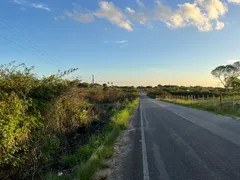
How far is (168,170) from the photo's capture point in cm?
548

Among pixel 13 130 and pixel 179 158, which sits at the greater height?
pixel 13 130

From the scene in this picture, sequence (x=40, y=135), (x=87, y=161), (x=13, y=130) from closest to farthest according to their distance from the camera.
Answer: (x=87, y=161) → (x=13, y=130) → (x=40, y=135)

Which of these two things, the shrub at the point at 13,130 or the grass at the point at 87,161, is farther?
the shrub at the point at 13,130

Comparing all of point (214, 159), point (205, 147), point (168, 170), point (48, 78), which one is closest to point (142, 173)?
point (168, 170)

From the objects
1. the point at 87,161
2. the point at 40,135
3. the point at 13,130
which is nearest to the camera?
the point at 87,161

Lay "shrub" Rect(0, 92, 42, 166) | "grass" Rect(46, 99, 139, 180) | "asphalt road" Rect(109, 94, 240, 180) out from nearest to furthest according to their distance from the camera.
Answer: "grass" Rect(46, 99, 139, 180) < "asphalt road" Rect(109, 94, 240, 180) < "shrub" Rect(0, 92, 42, 166)

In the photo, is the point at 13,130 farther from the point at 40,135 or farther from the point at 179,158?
the point at 179,158

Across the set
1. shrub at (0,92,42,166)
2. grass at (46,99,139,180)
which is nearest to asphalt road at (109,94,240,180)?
grass at (46,99,139,180)

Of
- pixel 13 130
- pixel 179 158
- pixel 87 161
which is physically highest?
pixel 13 130

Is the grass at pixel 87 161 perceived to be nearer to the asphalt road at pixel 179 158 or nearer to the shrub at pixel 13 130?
the asphalt road at pixel 179 158

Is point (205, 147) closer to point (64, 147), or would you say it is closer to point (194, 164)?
point (194, 164)

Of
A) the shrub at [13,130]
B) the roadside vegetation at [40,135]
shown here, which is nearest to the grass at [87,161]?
the roadside vegetation at [40,135]

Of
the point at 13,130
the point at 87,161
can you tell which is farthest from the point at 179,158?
the point at 13,130

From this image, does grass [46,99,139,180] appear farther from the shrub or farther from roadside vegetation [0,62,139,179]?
the shrub
